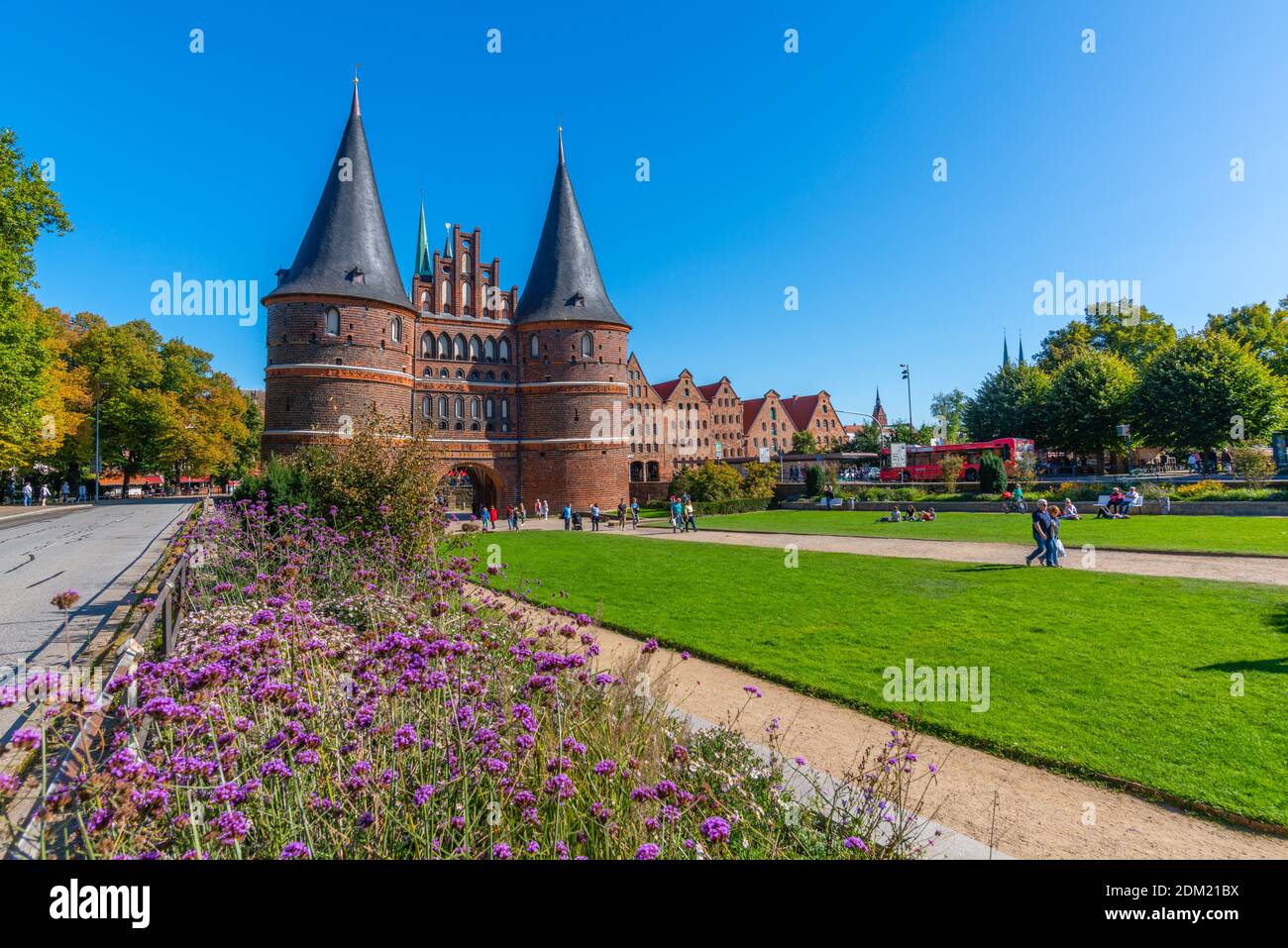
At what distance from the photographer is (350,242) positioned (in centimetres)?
3522

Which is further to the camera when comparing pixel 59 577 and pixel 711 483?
pixel 711 483

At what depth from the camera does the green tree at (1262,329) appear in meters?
49.5

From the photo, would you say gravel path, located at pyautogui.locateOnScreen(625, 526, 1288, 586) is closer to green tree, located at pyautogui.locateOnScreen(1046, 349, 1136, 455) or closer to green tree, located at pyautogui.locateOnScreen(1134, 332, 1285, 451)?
green tree, located at pyautogui.locateOnScreen(1134, 332, 1285, 451)

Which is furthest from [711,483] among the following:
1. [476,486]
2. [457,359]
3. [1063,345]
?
[1063,345]

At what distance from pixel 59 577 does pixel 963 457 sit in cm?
4596

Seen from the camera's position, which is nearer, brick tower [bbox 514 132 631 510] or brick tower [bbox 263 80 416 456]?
brick tower [bbox 263 80 416 456]

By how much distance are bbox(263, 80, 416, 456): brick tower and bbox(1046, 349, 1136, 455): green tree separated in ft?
Answer: 150

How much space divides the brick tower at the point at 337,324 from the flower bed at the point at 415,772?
→ 3015 centimetres

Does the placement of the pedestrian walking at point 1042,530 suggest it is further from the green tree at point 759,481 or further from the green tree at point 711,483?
the green tree at point 759,481

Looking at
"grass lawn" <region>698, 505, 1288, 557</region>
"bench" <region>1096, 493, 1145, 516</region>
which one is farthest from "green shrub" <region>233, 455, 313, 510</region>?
"bench" <region>1096, 493, 1145, 516</region>

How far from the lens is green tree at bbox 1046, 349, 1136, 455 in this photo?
154ft

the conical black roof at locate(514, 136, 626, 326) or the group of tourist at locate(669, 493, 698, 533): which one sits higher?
the conical black roof at locate(514, 136, 626, 326)

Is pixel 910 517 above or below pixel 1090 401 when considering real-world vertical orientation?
below

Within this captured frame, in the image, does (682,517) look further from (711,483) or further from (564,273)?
(564,273)
